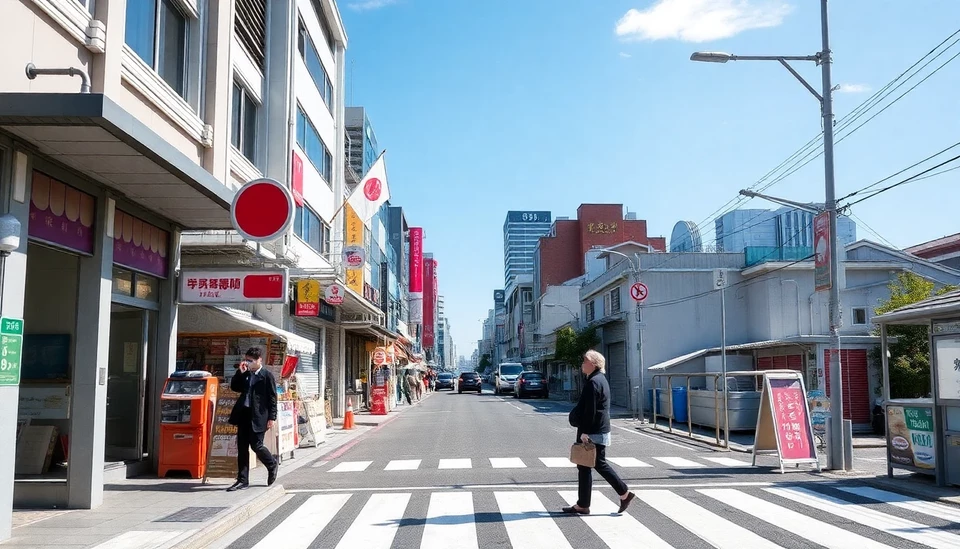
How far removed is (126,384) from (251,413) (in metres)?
3.34

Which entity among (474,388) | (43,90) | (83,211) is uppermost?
(43,90)

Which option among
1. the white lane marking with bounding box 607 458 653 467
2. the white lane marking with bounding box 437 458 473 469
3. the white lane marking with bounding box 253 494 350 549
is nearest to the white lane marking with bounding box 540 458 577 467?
the white lane marking with bounding box 607 458 653 467

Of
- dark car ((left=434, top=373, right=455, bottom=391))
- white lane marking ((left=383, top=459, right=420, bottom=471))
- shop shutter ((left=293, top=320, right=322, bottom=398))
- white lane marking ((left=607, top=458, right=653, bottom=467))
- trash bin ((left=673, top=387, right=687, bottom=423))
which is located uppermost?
shop shutter ((left=293, top=320, right=322, bottom=398))

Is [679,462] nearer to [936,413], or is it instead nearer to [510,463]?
[510,463]

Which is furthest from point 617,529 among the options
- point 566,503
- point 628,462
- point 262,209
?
point 628,462

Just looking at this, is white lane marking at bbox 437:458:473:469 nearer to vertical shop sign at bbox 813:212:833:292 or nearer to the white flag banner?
vertical shop sign at bbox 813:212:833:292

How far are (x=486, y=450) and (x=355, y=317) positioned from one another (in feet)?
47.4

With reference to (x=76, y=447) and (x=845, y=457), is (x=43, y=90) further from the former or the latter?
(x=845, y=457)

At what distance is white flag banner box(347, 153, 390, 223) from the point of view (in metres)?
22.1

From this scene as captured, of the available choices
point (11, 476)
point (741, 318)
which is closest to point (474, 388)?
point (741, 318)

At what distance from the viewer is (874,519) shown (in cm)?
888

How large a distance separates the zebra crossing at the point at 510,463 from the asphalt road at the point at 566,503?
2cm

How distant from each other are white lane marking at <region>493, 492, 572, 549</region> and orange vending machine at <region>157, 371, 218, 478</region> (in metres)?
4.52

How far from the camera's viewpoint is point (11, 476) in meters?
7.82
